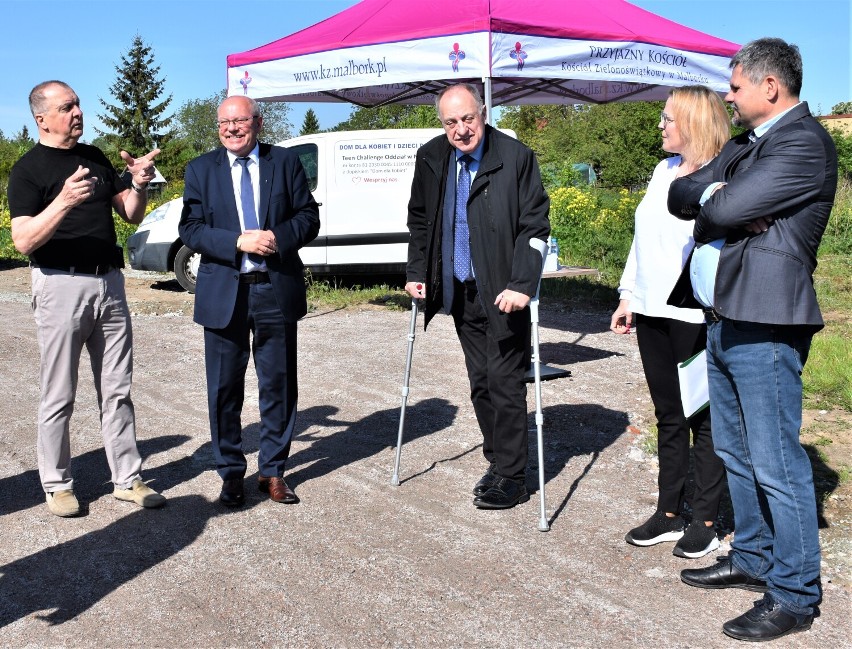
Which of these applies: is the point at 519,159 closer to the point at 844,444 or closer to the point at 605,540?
the point at 605,540

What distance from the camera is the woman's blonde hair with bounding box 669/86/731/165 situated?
149 inches

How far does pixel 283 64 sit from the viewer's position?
859cm

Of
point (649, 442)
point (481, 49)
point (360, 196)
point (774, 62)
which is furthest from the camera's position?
point (360, 196)

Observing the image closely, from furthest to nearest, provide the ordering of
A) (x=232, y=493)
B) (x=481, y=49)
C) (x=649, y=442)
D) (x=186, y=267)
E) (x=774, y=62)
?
(x=186, y=267) → (x=481, y=49) → (x=649, y=442) → (x=232, y=493) → (x=774, y=62)

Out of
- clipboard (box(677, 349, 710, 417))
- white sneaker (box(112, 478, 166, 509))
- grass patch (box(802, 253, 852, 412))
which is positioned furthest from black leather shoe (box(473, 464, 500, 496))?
grass patch (box(802, 253, 852, 412))

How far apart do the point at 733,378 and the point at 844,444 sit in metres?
2.60

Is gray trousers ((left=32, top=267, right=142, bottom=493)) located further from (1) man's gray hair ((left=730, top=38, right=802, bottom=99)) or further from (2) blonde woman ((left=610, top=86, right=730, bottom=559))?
(1) man's gray hair ((left=730, top=38, right=802, bottom=99))

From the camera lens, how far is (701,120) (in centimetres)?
378

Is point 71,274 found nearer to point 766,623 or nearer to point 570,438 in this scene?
point 570,438

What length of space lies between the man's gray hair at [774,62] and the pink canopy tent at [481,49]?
4643 millimetres

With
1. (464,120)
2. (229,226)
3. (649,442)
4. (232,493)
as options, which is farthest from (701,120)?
(232,493)

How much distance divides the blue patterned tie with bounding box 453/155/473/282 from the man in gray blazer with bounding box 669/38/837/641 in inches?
55.6

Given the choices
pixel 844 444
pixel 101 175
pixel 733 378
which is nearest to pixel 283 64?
pixel 101 175

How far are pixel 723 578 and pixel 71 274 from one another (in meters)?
3.26
